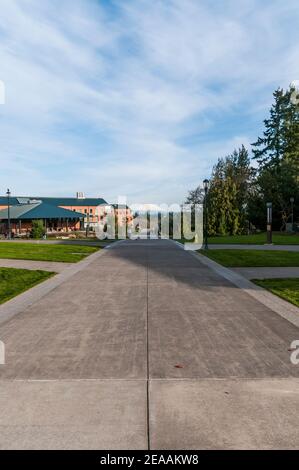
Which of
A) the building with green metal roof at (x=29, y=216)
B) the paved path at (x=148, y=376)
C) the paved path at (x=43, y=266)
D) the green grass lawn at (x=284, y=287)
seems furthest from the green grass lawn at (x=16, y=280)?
the building with green metal roof at (x=29, y=216)

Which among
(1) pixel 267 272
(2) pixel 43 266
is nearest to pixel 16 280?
(2) pixel 43 266

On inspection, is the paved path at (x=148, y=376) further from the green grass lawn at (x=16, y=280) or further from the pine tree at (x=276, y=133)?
the pine tree at (x=276, y=133)

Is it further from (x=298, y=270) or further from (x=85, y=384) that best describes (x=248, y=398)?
(x=298, y=270)

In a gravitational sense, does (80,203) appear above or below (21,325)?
above

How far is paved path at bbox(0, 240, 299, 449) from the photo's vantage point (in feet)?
11.3

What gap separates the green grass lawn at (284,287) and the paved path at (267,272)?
80cm

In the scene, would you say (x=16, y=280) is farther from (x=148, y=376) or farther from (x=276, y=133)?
(x=276, y=133)

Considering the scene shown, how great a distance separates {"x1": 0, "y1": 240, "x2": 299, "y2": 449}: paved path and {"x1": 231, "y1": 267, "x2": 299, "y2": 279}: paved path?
12.4 ft

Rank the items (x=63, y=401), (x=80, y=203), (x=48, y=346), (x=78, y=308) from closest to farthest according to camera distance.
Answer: (x=63, y=401) < (x=48, y=346) < (x=78, y=308) < (x=80, y=203)

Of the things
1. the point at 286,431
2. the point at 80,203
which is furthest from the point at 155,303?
the point at 80,203

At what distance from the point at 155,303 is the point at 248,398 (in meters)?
4.75

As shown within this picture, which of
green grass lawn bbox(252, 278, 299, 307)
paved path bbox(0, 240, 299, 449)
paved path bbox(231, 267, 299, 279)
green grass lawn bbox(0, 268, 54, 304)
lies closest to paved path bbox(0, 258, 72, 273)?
green grass lawn bbox(0, 268, 54, 304)

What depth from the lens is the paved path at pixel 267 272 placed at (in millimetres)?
12602
